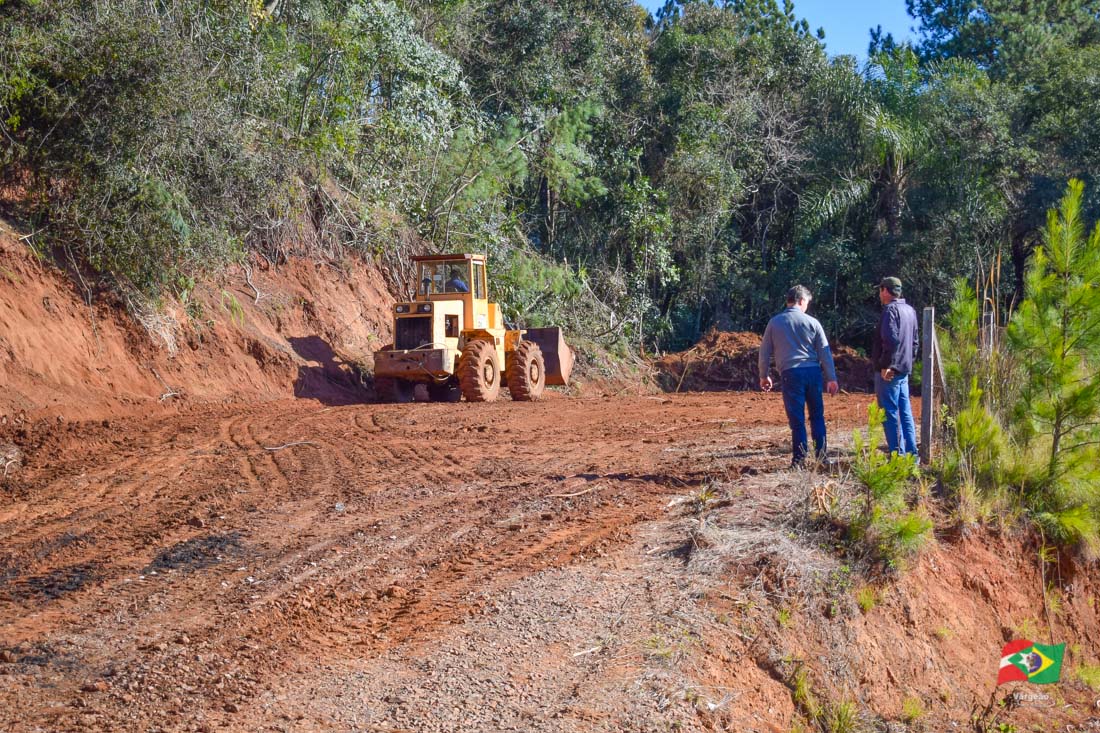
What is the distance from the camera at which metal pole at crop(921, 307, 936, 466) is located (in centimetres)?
859

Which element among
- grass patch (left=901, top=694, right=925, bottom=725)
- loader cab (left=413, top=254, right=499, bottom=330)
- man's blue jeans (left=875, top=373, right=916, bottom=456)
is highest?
loader cab (left=413, top=254, right=499, bottom=330)

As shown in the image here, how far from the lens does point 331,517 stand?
27.1 ft

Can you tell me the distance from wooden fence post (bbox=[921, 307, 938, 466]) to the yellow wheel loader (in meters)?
9.38

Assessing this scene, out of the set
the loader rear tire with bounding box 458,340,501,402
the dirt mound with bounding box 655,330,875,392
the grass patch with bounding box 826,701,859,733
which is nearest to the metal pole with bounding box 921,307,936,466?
the grass patch with bounding box 826,701,859,733

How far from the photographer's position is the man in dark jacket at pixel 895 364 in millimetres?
8727

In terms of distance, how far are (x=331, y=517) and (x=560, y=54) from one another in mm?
22962

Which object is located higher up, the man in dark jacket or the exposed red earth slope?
the man in dark jacket

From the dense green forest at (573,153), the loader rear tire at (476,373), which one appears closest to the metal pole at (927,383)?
the loader rear tire at (476,373)

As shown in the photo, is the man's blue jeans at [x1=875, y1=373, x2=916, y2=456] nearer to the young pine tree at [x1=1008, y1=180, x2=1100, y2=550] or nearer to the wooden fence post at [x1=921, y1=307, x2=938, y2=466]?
the wooden fence post at [x1=921, y1=307, x2=938, y2=466]

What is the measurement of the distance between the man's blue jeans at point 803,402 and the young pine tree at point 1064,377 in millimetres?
1639

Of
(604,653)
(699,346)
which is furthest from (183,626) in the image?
(699,346)

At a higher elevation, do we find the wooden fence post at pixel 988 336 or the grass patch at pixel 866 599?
the wooden fence post at pixel 988 336

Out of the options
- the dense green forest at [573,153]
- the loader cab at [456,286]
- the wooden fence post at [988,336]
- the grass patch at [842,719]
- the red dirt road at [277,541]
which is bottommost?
the grass patch at [842,719]

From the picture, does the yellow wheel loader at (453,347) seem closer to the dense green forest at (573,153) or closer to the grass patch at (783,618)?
the dense green forest at (573,153)
